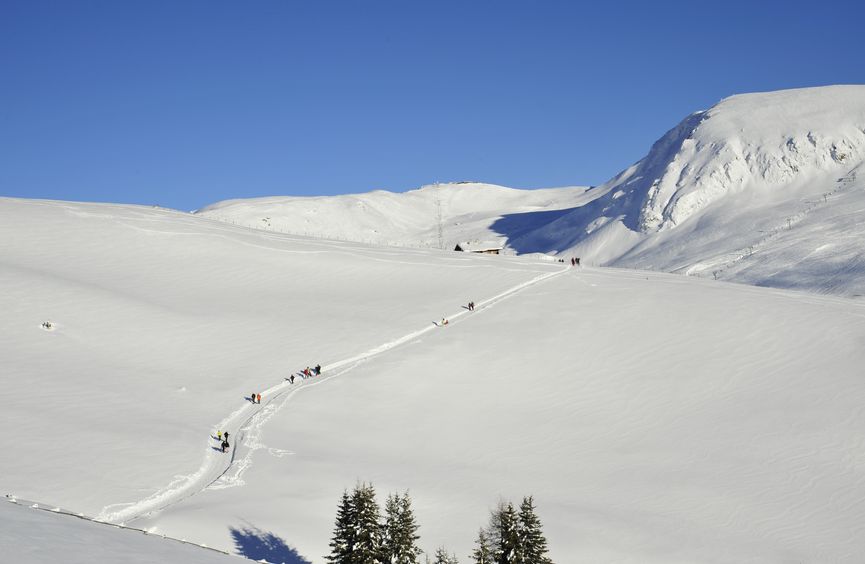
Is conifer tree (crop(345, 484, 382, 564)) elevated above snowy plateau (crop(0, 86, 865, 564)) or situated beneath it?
situated beneath

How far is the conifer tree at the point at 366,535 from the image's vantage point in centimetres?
2230

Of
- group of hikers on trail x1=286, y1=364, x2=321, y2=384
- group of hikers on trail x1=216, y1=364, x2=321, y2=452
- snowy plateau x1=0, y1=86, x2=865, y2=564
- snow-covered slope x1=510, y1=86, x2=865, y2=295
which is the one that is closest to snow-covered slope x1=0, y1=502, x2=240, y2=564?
snowy plateau x1=0, y1=86, x2=865, y2=564

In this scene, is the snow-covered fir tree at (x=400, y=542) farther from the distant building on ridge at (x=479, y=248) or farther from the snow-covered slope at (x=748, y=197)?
the snow-covered slope at (x=748, y=197)

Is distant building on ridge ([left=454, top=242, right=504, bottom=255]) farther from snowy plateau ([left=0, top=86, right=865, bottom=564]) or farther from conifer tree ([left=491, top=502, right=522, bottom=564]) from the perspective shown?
conifer tree ([left=491, top=502, right=522, bottom=564])

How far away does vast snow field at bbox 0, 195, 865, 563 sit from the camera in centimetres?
3067

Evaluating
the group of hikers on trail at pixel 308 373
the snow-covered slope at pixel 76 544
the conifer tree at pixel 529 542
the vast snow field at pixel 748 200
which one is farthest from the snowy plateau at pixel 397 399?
the vast snow field at pixel 748 200

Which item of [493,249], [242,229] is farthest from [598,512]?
[493,249]

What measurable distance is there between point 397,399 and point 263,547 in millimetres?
17870

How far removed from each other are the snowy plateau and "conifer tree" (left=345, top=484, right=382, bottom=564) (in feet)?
16.5

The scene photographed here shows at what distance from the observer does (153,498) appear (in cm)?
2983

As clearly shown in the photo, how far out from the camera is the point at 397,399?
43938mm

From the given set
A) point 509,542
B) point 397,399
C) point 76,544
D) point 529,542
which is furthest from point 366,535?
point 397,399

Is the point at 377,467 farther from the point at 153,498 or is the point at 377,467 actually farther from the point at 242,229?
the point at 242,229

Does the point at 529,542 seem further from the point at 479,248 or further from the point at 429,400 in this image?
the point at 479,248
